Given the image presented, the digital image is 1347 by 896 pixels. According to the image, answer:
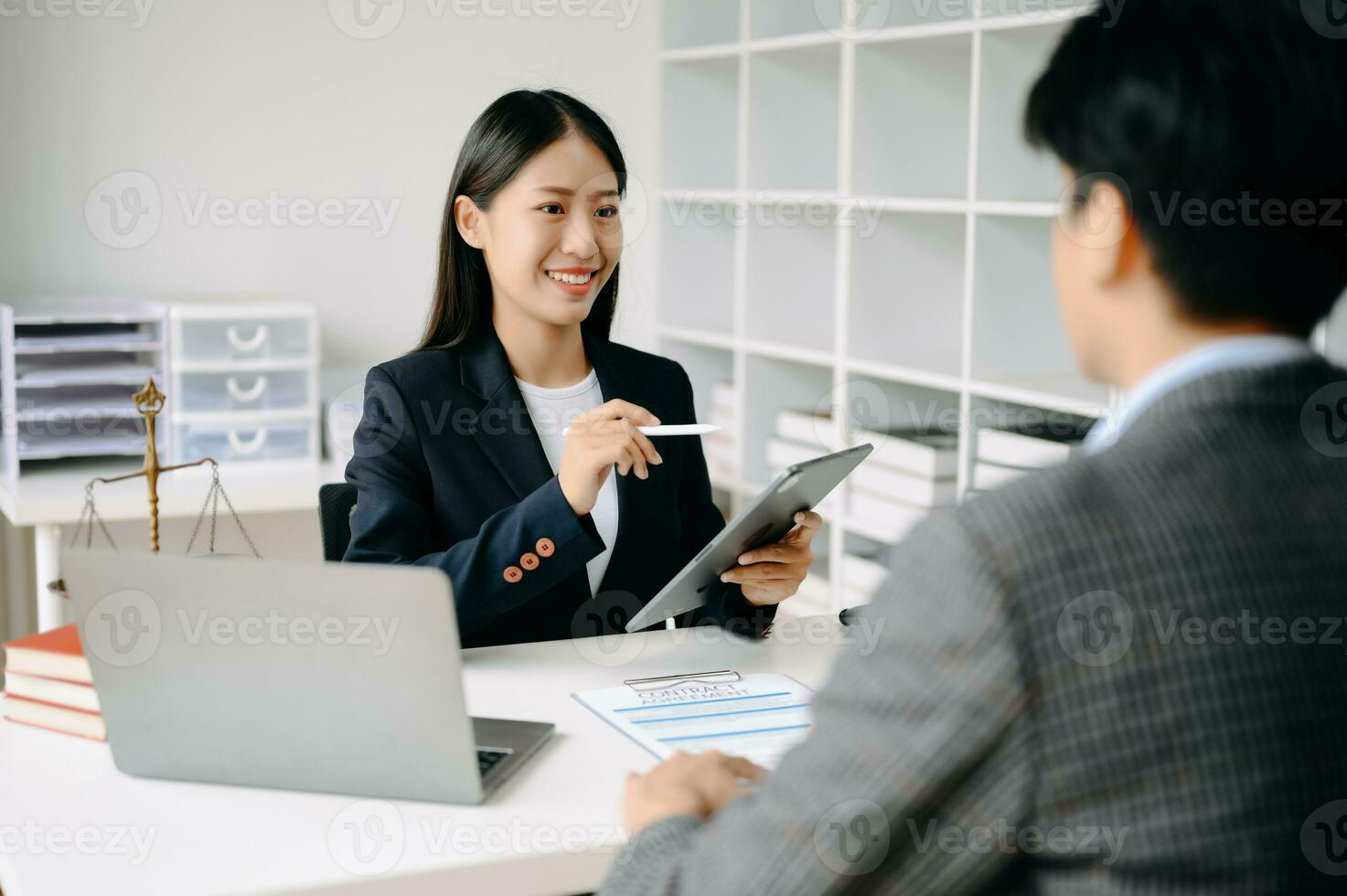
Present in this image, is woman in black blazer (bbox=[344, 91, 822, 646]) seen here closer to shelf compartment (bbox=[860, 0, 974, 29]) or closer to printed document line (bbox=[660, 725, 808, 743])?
printed document line (bbox=[660, 725, 808, 743])

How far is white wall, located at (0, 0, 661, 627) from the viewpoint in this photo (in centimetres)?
313

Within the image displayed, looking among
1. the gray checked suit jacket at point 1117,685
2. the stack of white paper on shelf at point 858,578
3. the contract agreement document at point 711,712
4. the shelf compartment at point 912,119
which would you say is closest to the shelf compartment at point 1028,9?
the shelf compartment at point 912,119

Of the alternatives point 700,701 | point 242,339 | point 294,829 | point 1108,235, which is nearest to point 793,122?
point 242,339

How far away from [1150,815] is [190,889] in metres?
0.70

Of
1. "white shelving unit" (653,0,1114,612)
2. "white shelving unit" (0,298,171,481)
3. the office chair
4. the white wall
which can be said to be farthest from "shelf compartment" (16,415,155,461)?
→ "white shelving unit" (653,0,1114,612)

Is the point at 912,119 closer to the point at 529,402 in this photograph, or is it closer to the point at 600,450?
the point at 529,402

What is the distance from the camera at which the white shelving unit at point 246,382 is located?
9.73 ft

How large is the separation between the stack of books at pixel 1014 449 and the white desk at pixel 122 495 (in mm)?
1251

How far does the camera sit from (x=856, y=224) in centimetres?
315

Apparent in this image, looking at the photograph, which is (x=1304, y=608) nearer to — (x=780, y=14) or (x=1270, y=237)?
(x=1270, y=237)

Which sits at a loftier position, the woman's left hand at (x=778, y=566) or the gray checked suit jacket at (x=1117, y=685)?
the gray checked suit jacket at (x=1117, y=685)

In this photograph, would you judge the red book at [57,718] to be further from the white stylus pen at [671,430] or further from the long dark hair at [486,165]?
the long dark hair at [486,165]

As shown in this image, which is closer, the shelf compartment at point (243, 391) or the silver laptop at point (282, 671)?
the silver laptop at point (282, 671)

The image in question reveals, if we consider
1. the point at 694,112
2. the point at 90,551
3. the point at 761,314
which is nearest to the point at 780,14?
the point at 694,112
